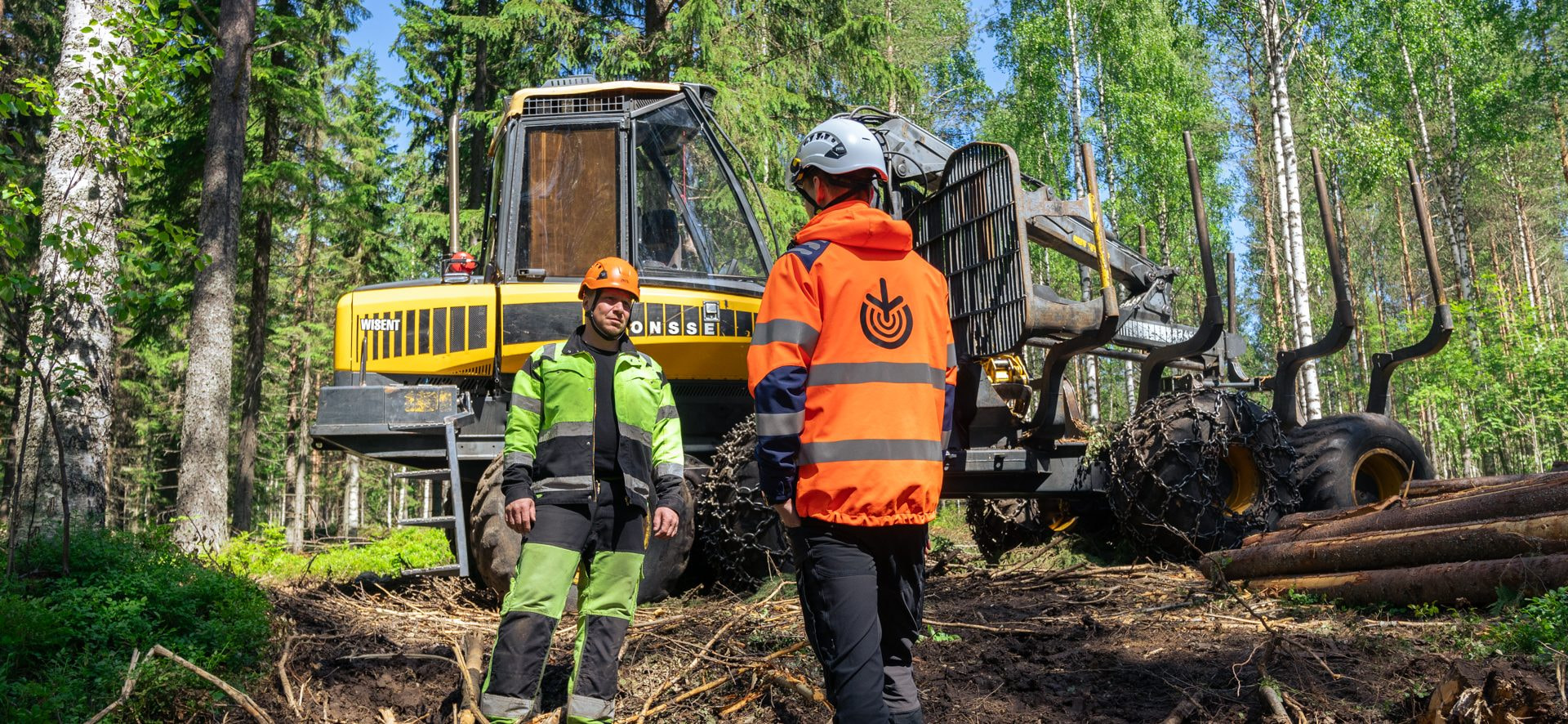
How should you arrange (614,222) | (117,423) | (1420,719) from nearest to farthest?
(1420,719) → (614,222) → (117,423)

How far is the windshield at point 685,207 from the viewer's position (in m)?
7.16

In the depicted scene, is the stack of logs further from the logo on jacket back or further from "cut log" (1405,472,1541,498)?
the logo on jacket back

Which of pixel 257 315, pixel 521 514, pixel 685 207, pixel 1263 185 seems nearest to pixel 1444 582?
pixel 521 514

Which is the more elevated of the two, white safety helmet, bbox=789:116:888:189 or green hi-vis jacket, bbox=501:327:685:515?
white safety helmet, bbox=789:116:888:189

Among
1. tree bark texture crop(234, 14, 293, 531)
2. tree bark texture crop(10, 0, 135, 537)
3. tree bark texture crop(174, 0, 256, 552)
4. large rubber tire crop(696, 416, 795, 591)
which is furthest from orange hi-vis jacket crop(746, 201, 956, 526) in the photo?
tree bark texture crop(234, 14, 293, 531)

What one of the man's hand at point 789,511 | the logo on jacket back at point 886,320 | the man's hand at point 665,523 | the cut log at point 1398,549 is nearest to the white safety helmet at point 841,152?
the logo on jacket back at point 886,320

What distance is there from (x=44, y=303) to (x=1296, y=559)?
7223mm

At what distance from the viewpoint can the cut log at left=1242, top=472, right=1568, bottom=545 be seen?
18.0 ft

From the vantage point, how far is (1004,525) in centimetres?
955

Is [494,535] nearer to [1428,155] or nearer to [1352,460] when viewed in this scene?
[1352,460]

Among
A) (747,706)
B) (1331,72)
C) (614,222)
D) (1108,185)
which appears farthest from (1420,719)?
(1108,185)

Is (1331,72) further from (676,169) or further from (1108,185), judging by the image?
(676,169)

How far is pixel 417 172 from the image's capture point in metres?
28.1

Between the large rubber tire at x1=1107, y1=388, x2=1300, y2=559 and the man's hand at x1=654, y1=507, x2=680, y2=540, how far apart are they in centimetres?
382
